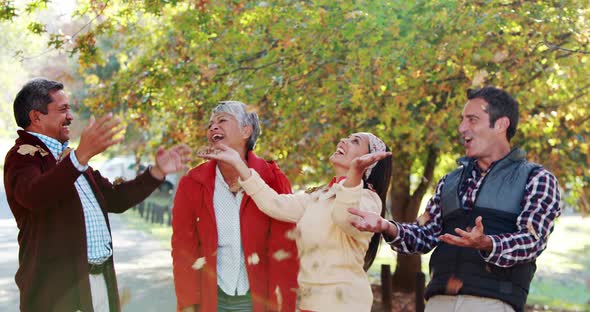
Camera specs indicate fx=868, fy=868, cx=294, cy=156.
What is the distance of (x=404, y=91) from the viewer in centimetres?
1023

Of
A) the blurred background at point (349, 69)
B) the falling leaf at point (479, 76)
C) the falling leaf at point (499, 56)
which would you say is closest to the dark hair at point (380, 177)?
the blurred background at point (349, 69)

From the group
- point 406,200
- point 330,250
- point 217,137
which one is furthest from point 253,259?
point 406,200

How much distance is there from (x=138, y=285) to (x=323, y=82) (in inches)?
278

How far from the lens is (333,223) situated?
15.9 ft

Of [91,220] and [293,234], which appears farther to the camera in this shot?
[293,234]

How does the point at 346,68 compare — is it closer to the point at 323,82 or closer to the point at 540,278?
the point at 323,82

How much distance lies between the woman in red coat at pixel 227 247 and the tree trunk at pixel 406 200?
7.67 m

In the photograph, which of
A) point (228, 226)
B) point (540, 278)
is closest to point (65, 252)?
point (228, 226)

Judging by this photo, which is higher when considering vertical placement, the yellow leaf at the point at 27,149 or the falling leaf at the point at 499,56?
the falling leaf at the point at 499,56

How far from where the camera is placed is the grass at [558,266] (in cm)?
1709

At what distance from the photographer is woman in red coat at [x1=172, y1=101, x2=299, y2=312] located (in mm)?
5086

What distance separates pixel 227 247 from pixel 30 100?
140cm

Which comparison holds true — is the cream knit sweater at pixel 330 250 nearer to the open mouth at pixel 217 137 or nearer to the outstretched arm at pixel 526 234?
the open mouth at pixel 217 137

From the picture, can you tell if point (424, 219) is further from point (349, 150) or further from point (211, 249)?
point (211, 249)
